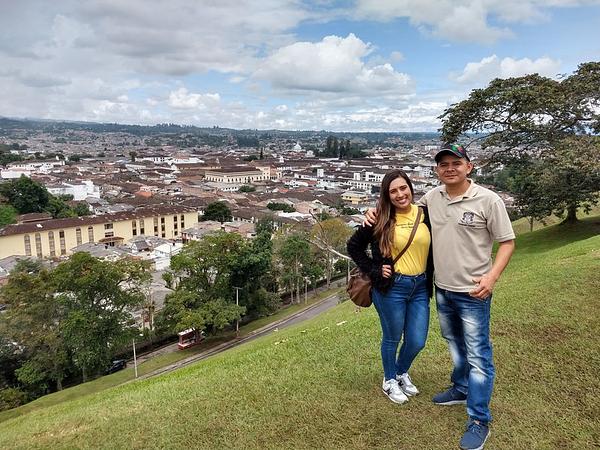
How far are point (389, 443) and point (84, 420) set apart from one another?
2800 mm

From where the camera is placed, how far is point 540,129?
14289 mm

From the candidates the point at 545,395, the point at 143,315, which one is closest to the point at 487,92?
the point at 545,395

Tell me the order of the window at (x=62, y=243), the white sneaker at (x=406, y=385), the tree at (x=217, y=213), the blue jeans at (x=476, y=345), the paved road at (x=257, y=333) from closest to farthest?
the blue jeans at (x=476, y=345)
the white sneaker at (x=406, y=385)
the paved road at (x=257, y=333)
the window at (x=62, y=243)
the tree at (x=217, y=213)

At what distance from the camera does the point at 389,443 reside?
10.3 feet

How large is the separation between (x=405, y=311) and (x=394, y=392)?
0.71 meters

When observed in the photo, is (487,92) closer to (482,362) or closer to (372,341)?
(372,341)

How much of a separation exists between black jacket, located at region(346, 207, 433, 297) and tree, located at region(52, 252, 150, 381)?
1650cm

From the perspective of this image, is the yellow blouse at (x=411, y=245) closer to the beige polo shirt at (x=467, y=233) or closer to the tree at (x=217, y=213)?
the beige polo shirt at (x=467, y=233)

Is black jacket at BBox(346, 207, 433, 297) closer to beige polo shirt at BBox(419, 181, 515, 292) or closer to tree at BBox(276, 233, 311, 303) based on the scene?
beige polo shirt at BBox(419, 181, 515, 292)

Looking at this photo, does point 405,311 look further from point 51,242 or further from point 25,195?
point 25,195

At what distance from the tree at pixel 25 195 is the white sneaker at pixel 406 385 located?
178 ft

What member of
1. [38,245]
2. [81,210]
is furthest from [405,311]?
[81,210]

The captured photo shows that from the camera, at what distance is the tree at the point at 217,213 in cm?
4916

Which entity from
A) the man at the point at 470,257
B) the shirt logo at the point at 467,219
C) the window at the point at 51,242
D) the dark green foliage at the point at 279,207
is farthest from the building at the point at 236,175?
the shirt logo at the point at 467,219
